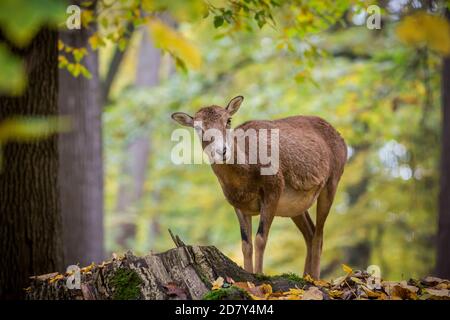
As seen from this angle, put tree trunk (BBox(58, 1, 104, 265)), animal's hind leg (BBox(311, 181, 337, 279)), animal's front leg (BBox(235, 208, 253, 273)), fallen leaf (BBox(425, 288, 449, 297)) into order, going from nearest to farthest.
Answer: fallen leaf (BBox(425, 288, 449, 297)), animal's front leg (BBox(235, 208, 253, 273)), animal's hind leg (BBox(311, 181, 337, 279)), tree trunk (BBox(58, 1, 104, 265))

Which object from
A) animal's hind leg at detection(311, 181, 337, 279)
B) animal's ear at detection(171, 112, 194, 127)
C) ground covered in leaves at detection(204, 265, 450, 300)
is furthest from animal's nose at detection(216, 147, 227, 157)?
animal's hind leg at detection(311, 181, 337, 279)

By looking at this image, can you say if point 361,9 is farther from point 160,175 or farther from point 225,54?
point 160,175

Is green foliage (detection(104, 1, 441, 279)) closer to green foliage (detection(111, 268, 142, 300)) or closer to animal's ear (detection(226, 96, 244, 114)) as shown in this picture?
animal's ear (detection(226, 96, 244, 114))

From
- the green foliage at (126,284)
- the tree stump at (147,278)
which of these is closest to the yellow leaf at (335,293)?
the tree stump at (147,278)

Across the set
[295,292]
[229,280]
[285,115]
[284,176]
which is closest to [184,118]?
[284,176]

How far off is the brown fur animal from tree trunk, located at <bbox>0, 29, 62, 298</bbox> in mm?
1337

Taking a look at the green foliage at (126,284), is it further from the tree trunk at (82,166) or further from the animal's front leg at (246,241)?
the tree trunk at (82,166)

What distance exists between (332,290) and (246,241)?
1.29m

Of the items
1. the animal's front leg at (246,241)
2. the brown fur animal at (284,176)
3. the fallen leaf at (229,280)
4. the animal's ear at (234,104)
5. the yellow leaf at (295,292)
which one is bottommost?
the yellow leaf at (295,292)

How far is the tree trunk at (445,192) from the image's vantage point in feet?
33.8

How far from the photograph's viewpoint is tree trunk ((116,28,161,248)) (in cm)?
2031

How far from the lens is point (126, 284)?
4.83 m

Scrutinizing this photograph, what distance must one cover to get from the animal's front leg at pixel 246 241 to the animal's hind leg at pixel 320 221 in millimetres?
1007

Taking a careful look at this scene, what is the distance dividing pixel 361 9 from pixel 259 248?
3.42 metres
